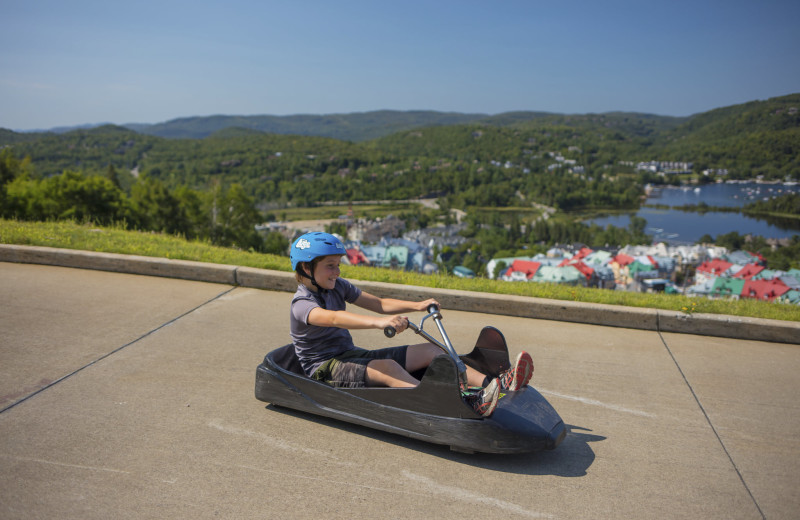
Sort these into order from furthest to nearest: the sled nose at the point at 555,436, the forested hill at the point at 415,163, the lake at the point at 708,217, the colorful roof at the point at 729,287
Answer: the forested hill at the point at 415,163 < the lake at the point at 708,217 < the colorful roof at the point at 729,287 < the sled nose at the point at 555,436

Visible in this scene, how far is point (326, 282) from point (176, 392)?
157cm

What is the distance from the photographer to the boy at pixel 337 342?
3.71 meters

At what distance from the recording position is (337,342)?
410 cm

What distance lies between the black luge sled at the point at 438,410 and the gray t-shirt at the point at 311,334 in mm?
152

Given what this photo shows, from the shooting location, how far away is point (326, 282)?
13.0 feet

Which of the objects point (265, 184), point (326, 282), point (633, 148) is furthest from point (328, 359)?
point (633, 148)

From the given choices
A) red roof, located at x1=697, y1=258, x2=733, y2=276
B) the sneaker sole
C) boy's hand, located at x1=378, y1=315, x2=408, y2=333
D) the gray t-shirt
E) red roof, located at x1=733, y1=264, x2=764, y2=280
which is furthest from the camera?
red roof, located at x1=697, y1=258, x2=733, y2=276

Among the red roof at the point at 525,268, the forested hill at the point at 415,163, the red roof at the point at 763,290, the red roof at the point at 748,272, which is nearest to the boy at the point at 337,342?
the red roof at the point at 763,290

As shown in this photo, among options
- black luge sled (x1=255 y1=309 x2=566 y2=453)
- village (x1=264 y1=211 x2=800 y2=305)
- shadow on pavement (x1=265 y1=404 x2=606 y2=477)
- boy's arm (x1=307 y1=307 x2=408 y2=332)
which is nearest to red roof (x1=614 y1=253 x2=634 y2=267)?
village (x1=264 y1=211 x2=800 y2=305)

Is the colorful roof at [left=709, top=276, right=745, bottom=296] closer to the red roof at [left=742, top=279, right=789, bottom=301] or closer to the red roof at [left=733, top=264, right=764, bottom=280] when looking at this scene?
the red roof at [left=742, top=279, right=789, bottom=301]

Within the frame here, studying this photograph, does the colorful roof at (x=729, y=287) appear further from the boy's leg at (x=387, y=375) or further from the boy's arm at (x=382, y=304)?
the boy's leg at (x=387, y=375)

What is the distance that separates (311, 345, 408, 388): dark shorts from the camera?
3.78m

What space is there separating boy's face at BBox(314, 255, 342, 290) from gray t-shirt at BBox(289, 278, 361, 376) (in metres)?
0.11

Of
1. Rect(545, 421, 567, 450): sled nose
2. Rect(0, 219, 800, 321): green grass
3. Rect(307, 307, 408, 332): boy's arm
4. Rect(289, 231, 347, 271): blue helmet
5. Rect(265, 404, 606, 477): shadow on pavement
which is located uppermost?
Rect(289, 231, 347, 271): blue helmet
